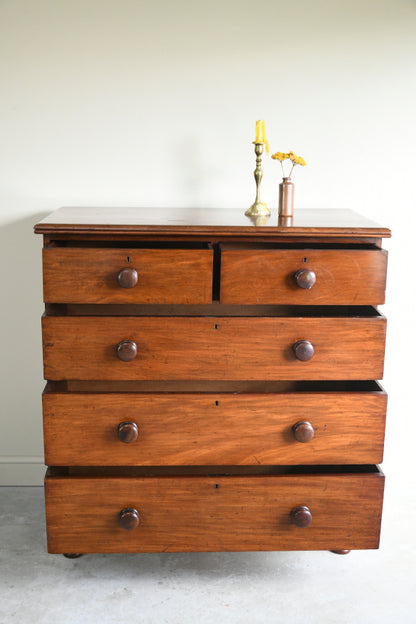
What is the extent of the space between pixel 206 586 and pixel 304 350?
2.59ft

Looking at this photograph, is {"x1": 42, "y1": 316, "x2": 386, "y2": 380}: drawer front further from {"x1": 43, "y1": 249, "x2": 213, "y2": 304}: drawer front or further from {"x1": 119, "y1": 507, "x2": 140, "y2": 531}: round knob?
{"x1": 119, "y1": 507, "x2": 140, "y2": 531}: round knob

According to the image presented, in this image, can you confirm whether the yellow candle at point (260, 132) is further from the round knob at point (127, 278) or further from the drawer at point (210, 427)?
the drawer at point (210, 427)

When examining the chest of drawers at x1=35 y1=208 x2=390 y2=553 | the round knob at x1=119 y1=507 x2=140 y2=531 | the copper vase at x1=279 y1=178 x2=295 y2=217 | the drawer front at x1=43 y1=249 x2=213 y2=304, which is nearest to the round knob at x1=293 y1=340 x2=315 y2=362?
the chest of drawers at x1=35 y1=208 x2=390 y2=553

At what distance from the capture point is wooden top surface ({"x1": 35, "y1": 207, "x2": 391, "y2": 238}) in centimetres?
183

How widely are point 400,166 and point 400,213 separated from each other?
17 centimetres

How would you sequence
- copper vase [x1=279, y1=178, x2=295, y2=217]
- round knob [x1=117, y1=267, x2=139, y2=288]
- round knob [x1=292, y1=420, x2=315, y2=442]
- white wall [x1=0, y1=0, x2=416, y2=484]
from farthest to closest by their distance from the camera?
white wall [x1=0, y1=0, x2=416, y2=484] < copper vase [x1=279, y1=178, x2=295, y2=217] < round knob [x1=292, y1=420, x2=315, y2=442] < round knob [x1=117, y1=267, x2=139, y2=288]

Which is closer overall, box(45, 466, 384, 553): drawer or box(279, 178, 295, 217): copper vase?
box(45, 466, 384, 553): drawer

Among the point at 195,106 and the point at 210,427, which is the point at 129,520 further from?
the point at 195,106

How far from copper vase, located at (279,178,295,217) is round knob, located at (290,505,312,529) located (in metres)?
0.87

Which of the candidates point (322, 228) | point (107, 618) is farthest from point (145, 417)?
point (322, 228)

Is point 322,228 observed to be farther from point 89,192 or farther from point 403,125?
point 89,192

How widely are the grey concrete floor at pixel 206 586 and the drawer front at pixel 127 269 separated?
2.86 ft

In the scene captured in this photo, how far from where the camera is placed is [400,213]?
2461 mm

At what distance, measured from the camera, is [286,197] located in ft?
6.81
